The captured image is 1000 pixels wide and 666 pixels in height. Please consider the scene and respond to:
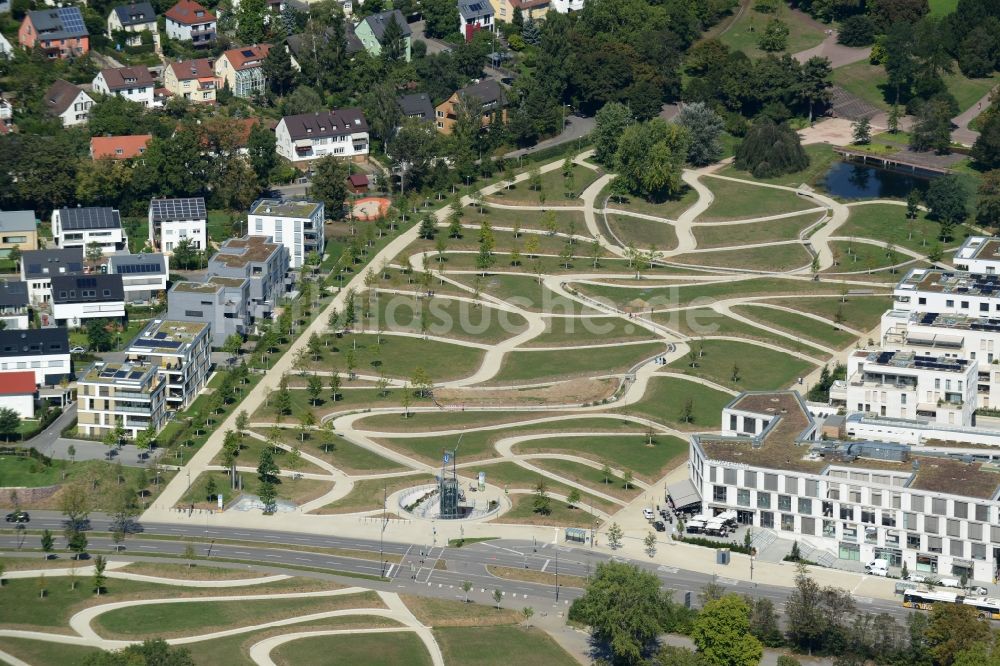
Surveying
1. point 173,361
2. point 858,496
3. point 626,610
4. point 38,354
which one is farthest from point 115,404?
point 858,496

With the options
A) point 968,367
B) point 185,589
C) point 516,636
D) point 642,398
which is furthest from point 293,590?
point 968,367

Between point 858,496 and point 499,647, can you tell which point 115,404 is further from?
point 858,496

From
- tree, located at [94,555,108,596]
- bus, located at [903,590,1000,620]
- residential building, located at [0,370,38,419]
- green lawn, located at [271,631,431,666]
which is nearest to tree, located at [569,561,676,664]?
green lawn, located at [271,631,431,666]

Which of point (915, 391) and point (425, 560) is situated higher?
point (915, 391)

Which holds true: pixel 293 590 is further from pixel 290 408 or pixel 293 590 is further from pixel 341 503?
pixel 290 408

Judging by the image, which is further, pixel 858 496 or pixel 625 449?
pixel 625 449

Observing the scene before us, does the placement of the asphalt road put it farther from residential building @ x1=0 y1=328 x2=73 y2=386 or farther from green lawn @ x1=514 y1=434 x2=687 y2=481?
residential building @ x1=0 y1=328 x2=73 y2=386
